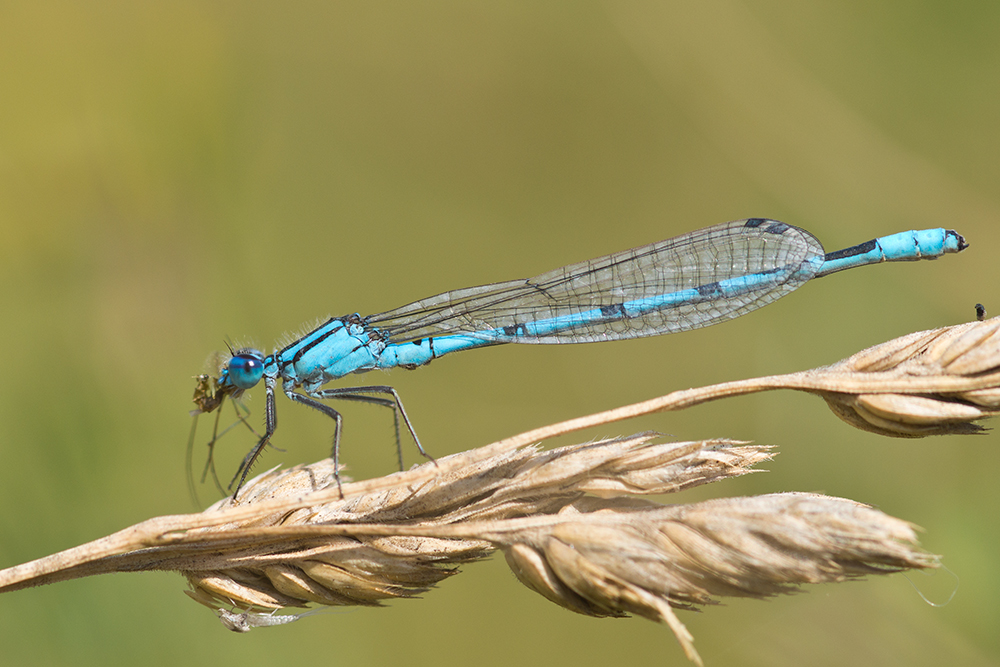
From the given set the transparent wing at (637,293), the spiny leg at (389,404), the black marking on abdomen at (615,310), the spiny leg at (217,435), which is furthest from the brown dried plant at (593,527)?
the black marking on abdomen at (615,310)

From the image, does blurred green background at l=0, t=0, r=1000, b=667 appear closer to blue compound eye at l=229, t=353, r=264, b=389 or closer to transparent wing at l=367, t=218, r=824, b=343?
blue compound eye at l=229, t=353, r=264, b=389

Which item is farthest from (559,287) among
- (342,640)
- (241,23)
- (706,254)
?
(241,23)

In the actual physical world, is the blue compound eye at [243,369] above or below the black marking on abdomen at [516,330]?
above

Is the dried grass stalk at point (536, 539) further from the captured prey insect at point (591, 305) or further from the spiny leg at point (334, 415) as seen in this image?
the captured prey insect at point (591, 305)

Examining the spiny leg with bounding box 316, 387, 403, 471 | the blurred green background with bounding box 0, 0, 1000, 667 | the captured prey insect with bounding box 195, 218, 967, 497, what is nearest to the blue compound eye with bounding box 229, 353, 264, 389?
the captured prey insect with bounding box 195, 218, 967, 497

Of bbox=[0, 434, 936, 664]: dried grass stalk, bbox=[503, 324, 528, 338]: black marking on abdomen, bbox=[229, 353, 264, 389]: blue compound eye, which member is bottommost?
bbox=[0, 434, 936, 664]: dried grass stalk

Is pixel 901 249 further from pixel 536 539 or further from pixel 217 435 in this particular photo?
pixel 217 435

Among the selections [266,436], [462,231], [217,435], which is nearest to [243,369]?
[266,436]
